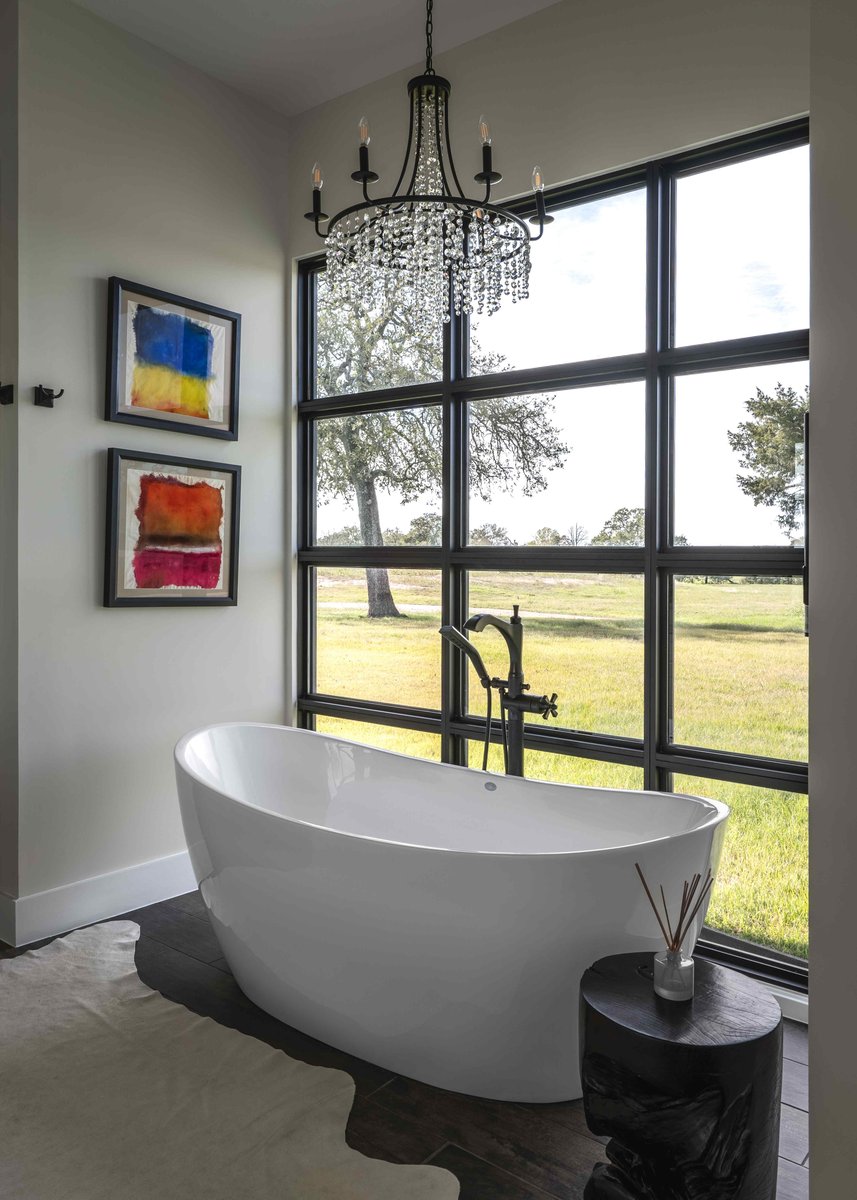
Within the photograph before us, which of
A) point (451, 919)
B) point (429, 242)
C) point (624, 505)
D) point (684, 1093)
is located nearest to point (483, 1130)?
point (451, 919)

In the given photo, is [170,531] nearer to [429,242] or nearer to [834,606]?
[429,242]

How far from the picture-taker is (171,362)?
327 centimetres

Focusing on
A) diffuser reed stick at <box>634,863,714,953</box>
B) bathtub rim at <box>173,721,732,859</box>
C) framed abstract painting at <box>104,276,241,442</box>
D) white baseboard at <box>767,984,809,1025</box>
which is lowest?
white baseboard at <box>767,984,809,1025</box>

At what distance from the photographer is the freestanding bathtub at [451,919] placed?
1868 mm

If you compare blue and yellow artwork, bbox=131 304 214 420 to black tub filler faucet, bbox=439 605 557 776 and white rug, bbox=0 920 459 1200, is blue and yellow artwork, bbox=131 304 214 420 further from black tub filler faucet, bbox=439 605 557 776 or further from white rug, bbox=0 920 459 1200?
white rug, bbox=0 920 459 1200

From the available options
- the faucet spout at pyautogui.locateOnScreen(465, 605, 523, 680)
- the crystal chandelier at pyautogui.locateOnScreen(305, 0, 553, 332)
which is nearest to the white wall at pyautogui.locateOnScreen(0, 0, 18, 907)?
the crystal chandelier at pyautogui.locateOnScreen(305, 0, 553, 332)

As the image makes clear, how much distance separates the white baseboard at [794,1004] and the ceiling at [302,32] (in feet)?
10.9

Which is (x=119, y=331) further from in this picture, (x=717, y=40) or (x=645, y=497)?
(x=717, y=40)

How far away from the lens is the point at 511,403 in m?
3.17

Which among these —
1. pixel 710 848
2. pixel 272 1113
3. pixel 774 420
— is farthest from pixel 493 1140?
pixel 774 420

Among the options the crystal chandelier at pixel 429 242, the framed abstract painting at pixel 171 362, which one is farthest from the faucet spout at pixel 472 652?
the framed abstract painting at pixel 171 362

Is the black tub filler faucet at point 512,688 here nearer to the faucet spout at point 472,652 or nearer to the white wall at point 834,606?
the faucet spout at point 472,652

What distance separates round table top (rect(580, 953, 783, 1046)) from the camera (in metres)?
1.56

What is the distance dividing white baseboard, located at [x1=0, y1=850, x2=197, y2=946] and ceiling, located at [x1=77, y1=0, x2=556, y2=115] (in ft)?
10.3
